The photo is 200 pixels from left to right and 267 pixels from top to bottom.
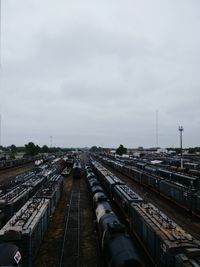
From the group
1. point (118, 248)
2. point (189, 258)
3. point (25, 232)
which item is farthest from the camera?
point (25, 232)

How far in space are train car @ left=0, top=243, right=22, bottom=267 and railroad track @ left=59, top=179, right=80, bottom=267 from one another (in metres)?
6.28

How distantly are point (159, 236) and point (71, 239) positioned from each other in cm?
1094

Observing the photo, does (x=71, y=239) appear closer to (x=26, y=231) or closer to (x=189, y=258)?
(x=26, y=231)

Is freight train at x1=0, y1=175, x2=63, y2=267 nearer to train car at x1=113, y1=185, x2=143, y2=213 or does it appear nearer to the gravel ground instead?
the gravel ground

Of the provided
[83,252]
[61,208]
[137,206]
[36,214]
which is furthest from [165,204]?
[36,214]

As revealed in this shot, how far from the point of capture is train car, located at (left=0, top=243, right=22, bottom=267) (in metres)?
13.7

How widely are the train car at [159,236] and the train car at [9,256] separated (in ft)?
25.7

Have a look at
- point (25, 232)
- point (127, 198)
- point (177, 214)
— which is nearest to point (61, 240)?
point (127, 198)

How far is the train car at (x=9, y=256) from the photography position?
44.9ft

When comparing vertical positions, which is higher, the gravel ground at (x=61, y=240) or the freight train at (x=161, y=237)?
the freight train at (x=161, y=237)

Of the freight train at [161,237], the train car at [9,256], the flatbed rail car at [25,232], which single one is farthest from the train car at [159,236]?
the train car at [9,256]

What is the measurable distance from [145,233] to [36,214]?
8.51 metres

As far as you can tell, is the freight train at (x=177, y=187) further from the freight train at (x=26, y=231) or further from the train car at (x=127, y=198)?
the freight train at (x=26, y=231)

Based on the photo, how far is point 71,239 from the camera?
2492 cm
